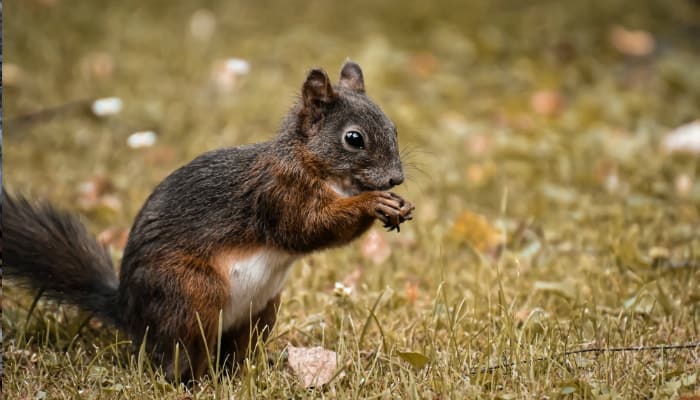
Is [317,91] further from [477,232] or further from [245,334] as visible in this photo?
[477,232]

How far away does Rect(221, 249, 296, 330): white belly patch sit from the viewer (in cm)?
268

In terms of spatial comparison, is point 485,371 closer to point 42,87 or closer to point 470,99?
point 470,99

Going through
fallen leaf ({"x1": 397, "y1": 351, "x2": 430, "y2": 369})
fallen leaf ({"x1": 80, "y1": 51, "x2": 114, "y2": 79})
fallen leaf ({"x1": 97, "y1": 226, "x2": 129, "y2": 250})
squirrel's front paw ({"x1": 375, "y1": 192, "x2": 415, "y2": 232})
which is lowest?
fallen leaf ({"x1": 97, "y1": 226, "x2": 129, "y2": 250})

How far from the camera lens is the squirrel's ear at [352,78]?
297 centimetres

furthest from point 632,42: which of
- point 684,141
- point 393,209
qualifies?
point 393,209

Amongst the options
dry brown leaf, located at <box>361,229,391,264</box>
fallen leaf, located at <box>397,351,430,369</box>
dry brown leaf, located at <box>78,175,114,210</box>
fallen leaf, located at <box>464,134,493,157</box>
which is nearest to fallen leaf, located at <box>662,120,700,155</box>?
fallen leaf, located at <box>464,134,493,157</box>

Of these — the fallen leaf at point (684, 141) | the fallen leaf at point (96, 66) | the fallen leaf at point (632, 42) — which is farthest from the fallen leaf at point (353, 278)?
the fallen leaf at point (632, 42)

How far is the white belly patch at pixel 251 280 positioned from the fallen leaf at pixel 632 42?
168 inches

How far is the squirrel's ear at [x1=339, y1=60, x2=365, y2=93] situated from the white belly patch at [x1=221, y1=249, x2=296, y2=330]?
625 millimetres

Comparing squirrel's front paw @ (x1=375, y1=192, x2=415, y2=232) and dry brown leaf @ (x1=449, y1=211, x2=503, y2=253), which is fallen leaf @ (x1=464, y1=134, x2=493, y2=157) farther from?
squirrel's front paw @ (x1=375, y1=192, x2=415, y2=232)

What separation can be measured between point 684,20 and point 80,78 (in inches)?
176

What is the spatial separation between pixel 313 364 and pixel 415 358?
11.7 inches

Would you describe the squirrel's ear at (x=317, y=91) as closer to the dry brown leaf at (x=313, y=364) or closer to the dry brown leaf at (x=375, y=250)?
the dry brown leaf at (x=313, y=364)

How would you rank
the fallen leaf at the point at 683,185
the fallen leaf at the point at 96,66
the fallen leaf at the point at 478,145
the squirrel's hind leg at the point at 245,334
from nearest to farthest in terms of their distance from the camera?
the squirrel's hind leg at the point at 245,334
the fallen leaf at the point at 683,185
the fallen leaf at the point at 478,145
the fallen leaf at the point at 96,66
